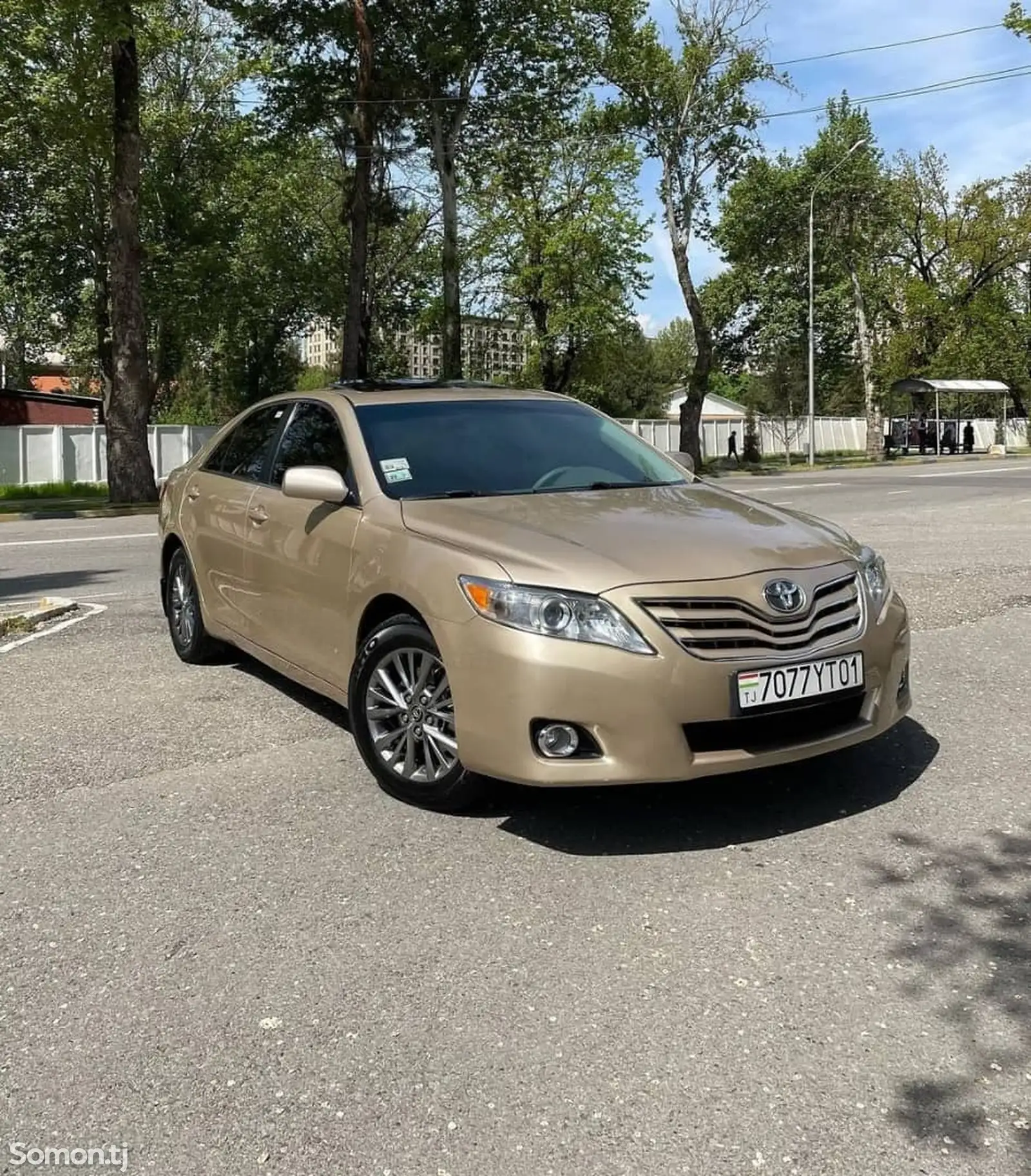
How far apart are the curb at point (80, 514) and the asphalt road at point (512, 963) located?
15468 mm

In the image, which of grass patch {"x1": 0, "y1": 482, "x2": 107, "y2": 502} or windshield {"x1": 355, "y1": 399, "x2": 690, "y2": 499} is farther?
grass patch {"x1": 0, "y1": 482, "x2": 107, "y2": 502}

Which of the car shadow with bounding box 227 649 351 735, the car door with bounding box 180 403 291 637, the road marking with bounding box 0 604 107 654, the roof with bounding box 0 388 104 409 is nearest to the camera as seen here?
the car shadow with bounding box 227 649 351 735

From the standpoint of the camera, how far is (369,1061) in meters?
2.57

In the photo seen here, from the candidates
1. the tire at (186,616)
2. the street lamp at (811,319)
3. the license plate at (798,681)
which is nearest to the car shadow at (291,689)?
the tire at (186,616)

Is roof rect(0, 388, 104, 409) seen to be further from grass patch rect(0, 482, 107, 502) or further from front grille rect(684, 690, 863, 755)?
front grille rect(684, 690, 863, 755)

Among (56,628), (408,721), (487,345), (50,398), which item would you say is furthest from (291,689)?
(50,398)

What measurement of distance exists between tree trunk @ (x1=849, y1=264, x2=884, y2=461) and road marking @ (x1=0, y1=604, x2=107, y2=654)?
43.9 m

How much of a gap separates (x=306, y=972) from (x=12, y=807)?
1865 mm

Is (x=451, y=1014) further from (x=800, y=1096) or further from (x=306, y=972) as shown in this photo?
(x=800, y=1096)

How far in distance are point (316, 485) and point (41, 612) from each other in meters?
4.34

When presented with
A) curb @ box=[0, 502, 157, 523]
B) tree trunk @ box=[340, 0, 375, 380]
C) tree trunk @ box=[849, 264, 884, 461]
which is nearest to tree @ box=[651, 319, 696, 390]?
tree trunk @ box=[849, 264, 884, 461]

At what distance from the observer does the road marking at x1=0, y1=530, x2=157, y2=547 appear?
46.5 ft

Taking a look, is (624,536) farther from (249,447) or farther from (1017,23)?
(1017,23)

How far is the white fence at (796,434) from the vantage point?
143 feet
